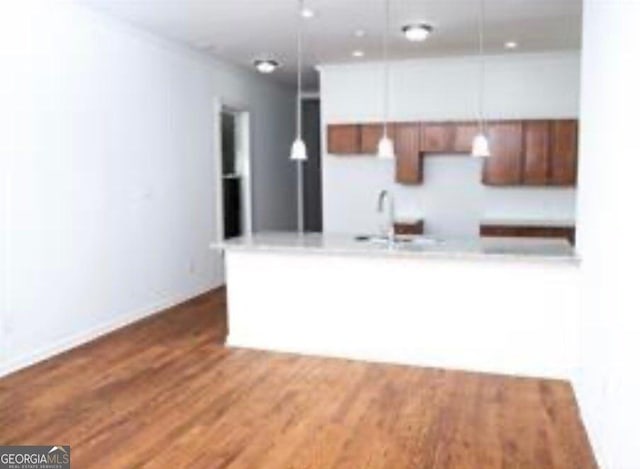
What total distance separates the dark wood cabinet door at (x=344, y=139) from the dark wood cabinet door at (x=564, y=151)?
6.98 ft

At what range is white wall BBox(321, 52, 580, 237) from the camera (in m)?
6.62

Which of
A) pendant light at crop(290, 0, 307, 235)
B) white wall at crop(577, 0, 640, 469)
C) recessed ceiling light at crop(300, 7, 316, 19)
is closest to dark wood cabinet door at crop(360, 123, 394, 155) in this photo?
pendant light at crop(290, 0, 307, 235)

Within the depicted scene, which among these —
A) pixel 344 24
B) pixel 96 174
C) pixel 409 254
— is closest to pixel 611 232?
pixel 409 254

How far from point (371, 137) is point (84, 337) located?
12.4 feet

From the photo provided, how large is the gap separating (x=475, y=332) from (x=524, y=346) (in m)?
0.33

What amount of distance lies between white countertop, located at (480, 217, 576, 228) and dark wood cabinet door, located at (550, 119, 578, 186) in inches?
17.1

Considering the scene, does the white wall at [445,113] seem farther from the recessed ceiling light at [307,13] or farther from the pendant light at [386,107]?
the recessed ceiling light at [307,13]

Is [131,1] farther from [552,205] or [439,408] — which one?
[552,205]

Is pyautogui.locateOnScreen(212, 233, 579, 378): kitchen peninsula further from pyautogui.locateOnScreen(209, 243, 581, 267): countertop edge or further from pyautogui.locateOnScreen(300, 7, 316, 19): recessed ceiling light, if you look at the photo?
pyautogui.locateOnScreen(300, 7, 316, 19): recessed ceiling light

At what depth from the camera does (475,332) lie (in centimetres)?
420

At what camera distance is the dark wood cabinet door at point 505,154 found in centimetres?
649

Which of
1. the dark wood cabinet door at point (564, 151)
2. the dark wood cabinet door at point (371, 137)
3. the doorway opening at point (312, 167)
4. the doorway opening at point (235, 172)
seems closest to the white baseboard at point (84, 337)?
the doorway opening at point (235, 172)

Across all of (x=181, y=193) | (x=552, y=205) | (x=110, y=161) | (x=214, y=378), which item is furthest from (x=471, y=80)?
(x=214, y=378)

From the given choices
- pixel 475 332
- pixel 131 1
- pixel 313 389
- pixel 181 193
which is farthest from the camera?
pixel 181 193
